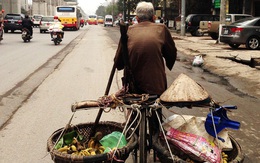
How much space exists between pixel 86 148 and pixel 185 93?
3.62ft

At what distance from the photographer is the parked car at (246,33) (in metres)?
16.8

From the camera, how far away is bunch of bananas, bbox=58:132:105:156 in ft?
10.0

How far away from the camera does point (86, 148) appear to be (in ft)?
11.0

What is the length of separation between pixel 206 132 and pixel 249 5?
3137 centimetres

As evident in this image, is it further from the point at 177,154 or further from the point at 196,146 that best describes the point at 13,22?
the point at 196,146

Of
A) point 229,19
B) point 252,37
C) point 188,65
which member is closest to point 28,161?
point 188,65

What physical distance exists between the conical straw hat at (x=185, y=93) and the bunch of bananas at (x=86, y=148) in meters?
0.78

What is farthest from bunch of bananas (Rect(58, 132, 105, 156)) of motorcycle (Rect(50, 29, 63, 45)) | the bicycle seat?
motorcycle (Rect(50, 29, 63, 45))

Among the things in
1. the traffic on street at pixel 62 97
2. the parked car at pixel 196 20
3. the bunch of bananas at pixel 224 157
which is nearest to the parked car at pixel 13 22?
the parked car at pixel 196 20

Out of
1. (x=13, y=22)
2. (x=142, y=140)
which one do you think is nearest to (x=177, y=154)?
(x=142, y=140)

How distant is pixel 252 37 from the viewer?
17.1m

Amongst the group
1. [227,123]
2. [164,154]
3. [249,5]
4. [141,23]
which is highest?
[249,5]

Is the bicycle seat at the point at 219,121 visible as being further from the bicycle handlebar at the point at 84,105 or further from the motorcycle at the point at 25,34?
the motorcycle at the point at 25,34

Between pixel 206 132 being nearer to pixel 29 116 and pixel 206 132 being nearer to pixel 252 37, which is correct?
pixel 29 116
